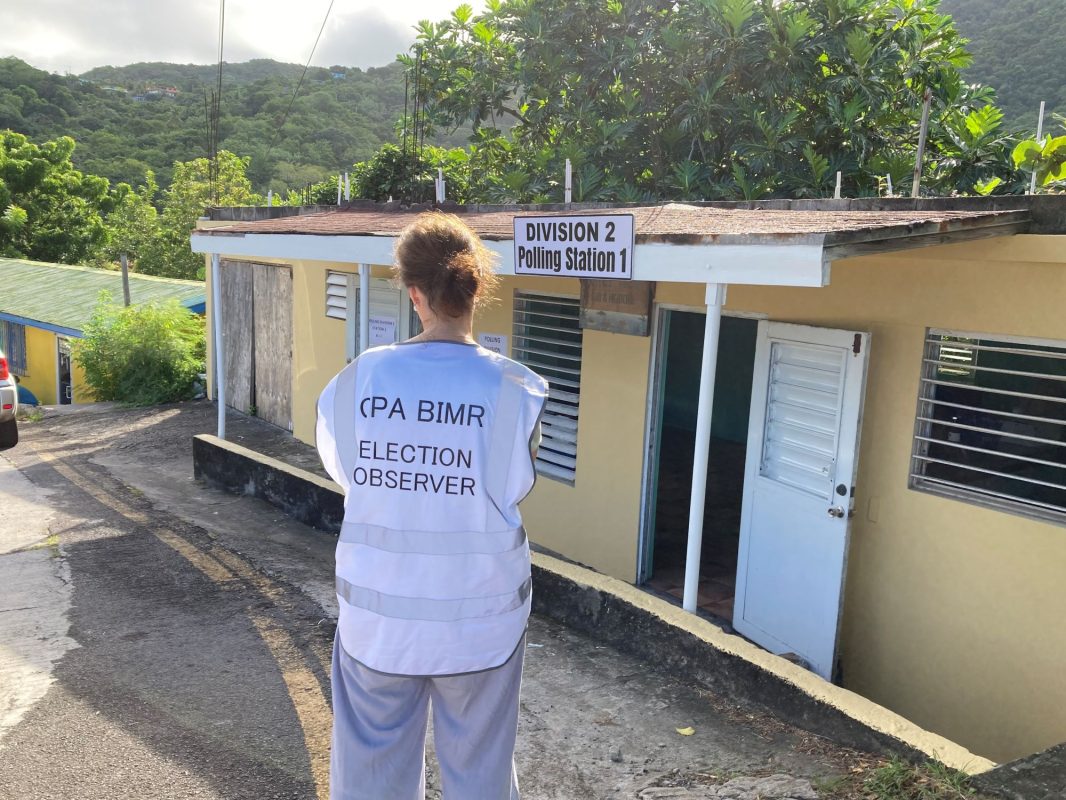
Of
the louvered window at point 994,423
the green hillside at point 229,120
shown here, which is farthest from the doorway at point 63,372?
the louvered window at point 994,423

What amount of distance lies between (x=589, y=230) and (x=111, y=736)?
305 centimetres

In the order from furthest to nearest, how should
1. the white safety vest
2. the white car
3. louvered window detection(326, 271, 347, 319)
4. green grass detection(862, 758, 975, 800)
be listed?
the white car → louvered window detection(326, 271, 347, 319) → green grass detection(862, 758, 975, 800) → the white safety vest

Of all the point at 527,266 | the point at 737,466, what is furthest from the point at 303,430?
the point at 527,266

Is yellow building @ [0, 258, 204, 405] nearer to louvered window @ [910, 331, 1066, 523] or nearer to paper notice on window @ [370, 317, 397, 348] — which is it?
paper notice on window @ [370, 317, 397, 348]

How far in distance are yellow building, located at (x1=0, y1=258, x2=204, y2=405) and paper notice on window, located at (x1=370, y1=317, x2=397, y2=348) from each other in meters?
9.96

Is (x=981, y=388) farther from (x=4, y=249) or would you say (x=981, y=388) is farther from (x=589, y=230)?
(x=4, y=249)

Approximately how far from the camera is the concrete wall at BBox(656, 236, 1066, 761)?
4.33 metres

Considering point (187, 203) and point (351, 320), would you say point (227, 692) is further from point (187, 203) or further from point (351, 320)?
point (187, 203)

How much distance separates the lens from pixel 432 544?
7.04ft

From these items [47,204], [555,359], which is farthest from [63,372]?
[47,204]

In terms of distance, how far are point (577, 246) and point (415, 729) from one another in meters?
3.04

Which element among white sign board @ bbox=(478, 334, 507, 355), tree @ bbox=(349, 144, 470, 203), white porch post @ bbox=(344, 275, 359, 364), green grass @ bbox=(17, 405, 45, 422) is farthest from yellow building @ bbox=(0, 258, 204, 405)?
white sign board @ bbox=(478, 334, 507, 355)

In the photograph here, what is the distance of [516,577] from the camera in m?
2.23

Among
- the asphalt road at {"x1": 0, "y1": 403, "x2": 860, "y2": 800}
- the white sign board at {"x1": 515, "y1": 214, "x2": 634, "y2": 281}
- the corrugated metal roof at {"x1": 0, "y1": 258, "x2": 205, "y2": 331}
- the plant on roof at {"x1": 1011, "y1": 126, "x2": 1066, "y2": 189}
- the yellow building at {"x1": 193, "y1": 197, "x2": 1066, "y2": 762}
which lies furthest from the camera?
the corrugated metal roof at {"x1": 0, "y1": 258, "x2": 205, "y2": 331}
